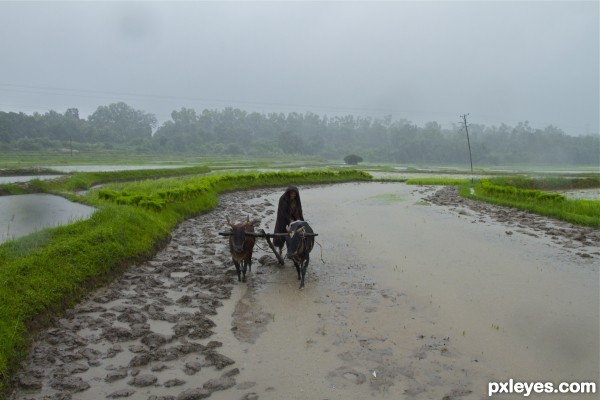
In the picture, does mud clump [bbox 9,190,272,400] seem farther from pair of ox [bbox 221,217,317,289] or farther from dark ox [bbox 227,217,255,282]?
pair of ox [bbox 221,217,317,289]

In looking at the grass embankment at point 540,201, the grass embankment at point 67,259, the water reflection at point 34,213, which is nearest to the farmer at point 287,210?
the grass embankment at point 67,259

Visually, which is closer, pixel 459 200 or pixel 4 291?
pixel 4 291

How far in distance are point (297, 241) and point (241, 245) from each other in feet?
3.49

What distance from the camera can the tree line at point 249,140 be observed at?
76.8 meters

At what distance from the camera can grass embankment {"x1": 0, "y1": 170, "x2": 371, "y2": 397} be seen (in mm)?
6375

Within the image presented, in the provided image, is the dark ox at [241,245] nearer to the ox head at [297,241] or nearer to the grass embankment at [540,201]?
the ox head at [297,241]

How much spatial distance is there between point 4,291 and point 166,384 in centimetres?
298

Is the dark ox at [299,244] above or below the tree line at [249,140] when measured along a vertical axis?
below

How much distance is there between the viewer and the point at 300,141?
344 feet

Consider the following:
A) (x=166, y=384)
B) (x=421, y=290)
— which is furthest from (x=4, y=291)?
(x=421, y=290)

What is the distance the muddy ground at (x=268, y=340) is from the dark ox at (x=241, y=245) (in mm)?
296

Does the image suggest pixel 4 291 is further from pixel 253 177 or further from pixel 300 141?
pixel 300 141

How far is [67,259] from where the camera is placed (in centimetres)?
852

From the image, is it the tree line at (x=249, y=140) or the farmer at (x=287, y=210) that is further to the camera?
the tree line at (x=249, y=140)
